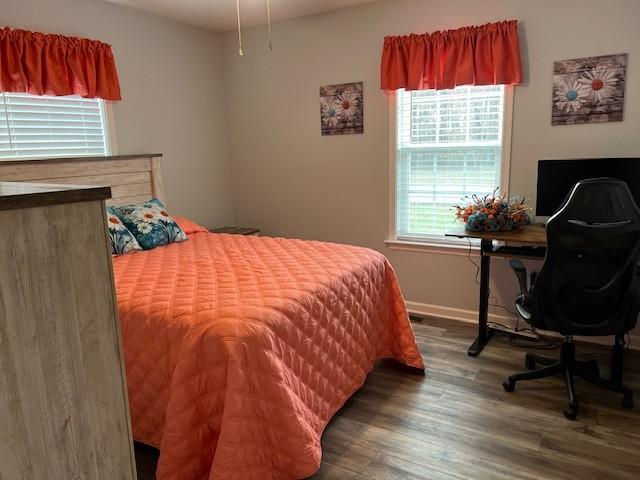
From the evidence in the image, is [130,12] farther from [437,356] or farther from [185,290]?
[437,356]

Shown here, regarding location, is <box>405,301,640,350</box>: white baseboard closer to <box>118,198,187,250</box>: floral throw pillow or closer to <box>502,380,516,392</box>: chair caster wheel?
<box>502,380,516,392</box>: chair caster wheel

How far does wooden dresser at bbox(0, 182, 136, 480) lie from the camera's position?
103 centimetres

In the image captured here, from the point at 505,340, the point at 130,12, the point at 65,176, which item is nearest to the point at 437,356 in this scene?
the point at 505,340

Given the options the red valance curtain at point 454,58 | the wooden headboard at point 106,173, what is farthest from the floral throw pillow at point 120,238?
the red valance curtain at point 454,58

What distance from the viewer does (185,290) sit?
2262 millimetres

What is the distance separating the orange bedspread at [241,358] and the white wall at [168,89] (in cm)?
164

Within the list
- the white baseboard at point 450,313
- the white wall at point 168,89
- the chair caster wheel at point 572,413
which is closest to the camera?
the chair caster wheel at point 572,413

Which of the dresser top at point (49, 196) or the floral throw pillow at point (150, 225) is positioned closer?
the dresser top at point (49, 196)

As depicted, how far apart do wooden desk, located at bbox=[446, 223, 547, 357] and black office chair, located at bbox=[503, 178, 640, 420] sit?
0.37m

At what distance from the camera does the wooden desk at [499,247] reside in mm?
2918

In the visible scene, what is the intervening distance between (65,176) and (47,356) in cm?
253

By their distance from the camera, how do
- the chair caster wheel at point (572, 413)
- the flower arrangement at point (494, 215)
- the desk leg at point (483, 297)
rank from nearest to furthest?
the chair caster wheel at point (572, 413) → the flower arrangement at point (494, 215) → the desk leg at point (483, 297)

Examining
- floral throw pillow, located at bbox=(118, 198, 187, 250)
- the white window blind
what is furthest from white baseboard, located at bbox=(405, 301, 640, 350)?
floral throw pillow, located at bbox=(118, 198, 187, 250)

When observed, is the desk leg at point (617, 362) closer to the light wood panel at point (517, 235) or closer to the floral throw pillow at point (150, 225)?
the light wood panel at point (517, 235)
